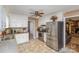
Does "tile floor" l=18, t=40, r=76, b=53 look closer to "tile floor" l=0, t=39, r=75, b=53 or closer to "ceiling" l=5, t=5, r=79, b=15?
"tile floor" l=0, t=39, r=75, b=53

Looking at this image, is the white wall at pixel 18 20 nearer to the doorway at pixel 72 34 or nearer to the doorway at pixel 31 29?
the doorway at pixel 31 29

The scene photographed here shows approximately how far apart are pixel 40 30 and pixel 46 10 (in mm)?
375

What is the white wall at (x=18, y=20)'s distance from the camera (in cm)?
229

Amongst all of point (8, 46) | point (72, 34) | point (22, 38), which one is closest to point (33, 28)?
point (22, 38)

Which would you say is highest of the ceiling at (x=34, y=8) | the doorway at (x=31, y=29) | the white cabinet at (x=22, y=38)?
the ceiling at (x=34, y=8)

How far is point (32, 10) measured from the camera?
228cm

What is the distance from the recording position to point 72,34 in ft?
7.50

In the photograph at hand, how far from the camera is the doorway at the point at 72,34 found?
2.27 m

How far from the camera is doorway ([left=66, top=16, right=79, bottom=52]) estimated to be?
2.27 meters

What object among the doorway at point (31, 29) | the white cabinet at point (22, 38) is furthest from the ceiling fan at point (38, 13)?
the white cabinet at point (22, 38)

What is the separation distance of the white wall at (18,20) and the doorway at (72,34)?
0.76 m

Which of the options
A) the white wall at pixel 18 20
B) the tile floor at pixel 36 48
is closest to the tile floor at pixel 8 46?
the tile floor at pixel 36 48

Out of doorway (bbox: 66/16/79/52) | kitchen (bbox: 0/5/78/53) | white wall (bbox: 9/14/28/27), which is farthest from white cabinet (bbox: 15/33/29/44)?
doorway (bbox: 66/16/79/52)

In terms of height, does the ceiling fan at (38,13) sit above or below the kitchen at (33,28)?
above
